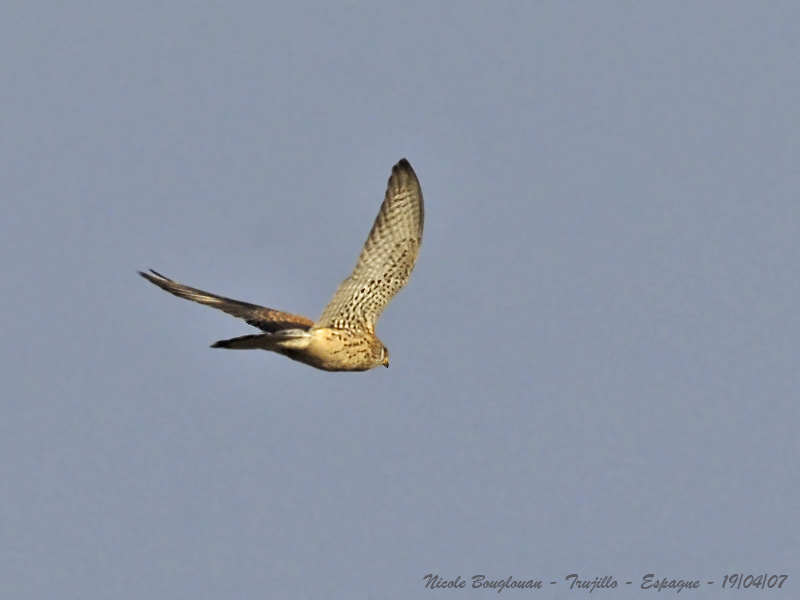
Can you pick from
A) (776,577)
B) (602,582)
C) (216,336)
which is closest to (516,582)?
(602,582)

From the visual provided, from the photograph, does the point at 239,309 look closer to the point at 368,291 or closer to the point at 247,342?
the point at 368,291

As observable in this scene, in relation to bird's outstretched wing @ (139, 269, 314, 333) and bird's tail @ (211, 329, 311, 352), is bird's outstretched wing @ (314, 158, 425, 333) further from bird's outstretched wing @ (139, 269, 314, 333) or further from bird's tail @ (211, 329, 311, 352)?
bird's tail @ (211, 329, 311, 352)

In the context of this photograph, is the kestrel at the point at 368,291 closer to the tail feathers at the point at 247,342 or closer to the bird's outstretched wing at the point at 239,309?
the bird's outstretched wing at the point at 239,309

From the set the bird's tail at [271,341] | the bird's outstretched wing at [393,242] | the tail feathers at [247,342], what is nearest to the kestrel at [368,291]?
the bird's outstretched wing at [393,242]

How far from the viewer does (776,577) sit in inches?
1035

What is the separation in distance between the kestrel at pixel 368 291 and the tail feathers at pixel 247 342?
6.84ft

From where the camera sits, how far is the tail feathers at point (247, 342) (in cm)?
1516

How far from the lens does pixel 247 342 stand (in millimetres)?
15531

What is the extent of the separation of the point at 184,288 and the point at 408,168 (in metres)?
3.20

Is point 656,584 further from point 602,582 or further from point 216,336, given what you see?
point 216,336

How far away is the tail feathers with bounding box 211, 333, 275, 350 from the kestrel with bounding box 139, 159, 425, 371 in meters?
2.08

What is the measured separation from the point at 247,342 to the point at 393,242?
4.37 m

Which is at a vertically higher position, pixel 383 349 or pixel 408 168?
pixel 408 168

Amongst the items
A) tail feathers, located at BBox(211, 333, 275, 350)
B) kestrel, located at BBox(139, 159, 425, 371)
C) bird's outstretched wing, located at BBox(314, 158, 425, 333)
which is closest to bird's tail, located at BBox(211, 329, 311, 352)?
tail feathers, located at BBox(211, 333, 275, 350)
